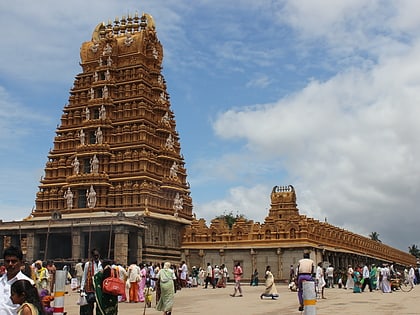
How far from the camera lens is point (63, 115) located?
55.7 meters

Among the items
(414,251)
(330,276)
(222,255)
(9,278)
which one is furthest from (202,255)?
(414,251)

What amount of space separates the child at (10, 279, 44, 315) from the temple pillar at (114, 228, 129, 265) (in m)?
36.3

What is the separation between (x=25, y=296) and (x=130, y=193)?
42.3m

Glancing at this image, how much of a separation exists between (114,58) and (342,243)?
29084 mm

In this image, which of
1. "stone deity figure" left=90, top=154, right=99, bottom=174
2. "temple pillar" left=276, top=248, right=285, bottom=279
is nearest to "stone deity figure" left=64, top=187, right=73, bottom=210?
"stone deity figure" left=90, top=154, right=99, bottom=174

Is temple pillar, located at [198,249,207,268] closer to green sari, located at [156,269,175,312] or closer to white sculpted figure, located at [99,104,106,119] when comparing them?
white sculpted figure, located at [99,104,106,119]

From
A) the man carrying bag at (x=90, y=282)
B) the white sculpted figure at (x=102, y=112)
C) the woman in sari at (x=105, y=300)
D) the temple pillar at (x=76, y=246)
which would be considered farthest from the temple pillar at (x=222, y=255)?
the woman in sari at (x=105, y=300)

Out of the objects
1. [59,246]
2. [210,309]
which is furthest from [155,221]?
[210,309]

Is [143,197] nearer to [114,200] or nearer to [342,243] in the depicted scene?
[114,200]

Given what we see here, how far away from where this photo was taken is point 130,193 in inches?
1909

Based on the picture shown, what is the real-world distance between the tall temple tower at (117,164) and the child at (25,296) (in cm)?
3626

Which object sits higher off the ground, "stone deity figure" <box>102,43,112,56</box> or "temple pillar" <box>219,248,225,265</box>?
"stone deity figure" <box>102,43,112,56</box>

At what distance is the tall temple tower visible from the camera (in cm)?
4528

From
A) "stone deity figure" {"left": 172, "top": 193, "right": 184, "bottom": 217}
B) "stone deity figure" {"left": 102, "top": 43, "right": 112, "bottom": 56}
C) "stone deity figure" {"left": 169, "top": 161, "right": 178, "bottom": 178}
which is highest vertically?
"stone deity figure" {"left": 102, "top": 43, "right": 112, "bottom": 56}
